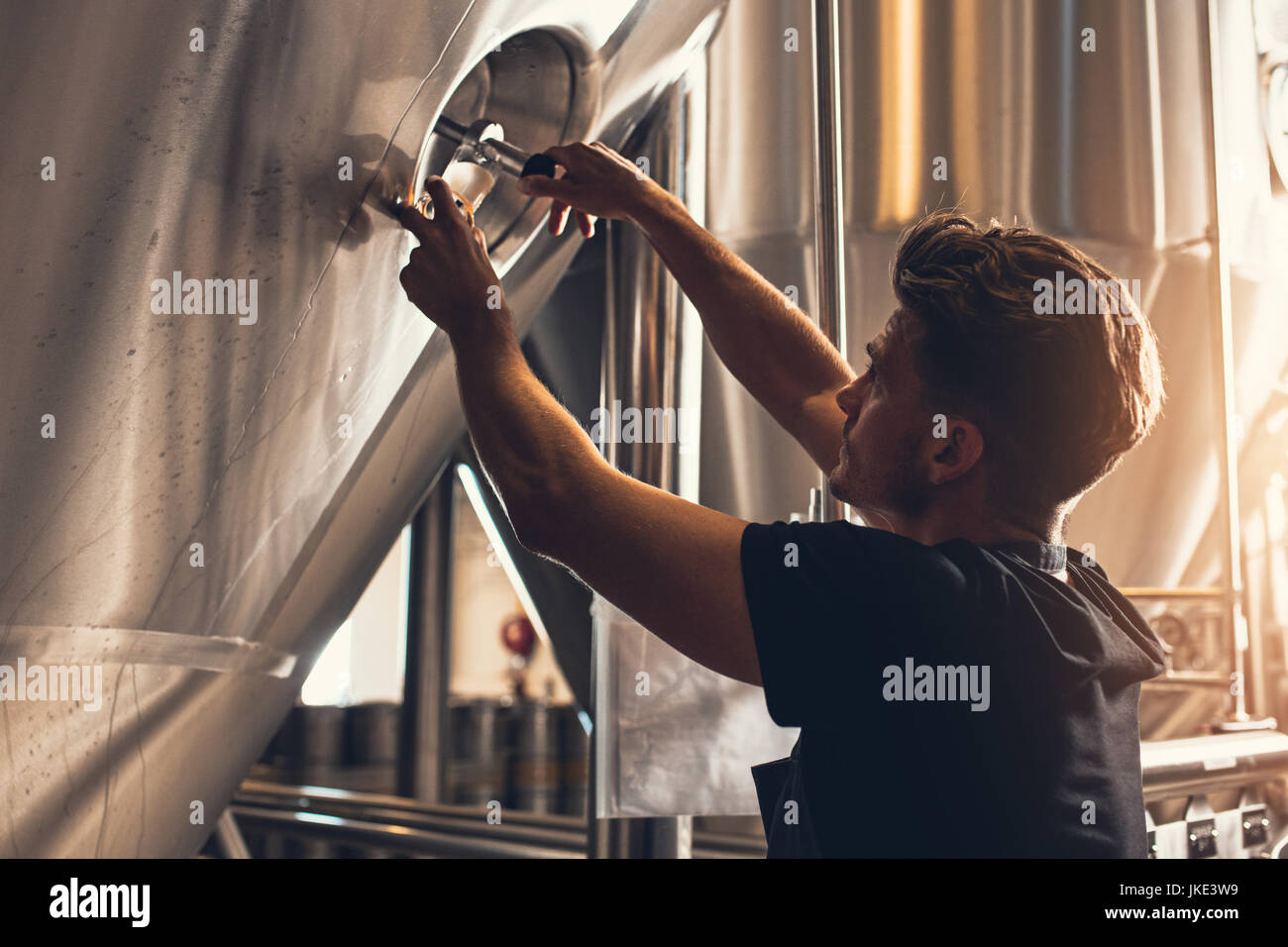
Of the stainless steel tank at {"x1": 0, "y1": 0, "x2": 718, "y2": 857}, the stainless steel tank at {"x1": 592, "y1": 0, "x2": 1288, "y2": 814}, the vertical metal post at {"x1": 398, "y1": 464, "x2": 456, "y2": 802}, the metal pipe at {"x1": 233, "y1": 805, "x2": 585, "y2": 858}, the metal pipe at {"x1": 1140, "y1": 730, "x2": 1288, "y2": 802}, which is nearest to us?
the stainless steel tank at {"x1": 0, "y1": 0, "x2": 718, "y2": 857}

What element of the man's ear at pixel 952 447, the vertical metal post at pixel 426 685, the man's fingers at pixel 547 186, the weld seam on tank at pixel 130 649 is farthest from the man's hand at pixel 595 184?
the vertical metal post at pixel 426 685

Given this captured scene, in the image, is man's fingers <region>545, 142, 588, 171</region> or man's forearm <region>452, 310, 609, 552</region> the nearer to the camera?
man's forearm <region>452, 310, 609, 552</region>

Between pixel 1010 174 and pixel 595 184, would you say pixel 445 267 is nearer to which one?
pixel 595 184

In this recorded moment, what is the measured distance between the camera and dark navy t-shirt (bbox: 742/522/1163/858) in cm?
83

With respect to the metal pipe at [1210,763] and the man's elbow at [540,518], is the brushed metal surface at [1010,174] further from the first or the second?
the man's elbow at [540,518]

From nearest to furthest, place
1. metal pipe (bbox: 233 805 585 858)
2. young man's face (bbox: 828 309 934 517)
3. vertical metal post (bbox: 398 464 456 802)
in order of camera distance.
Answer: young man's face (bbox: 828 309 934 517)
metal pipe (bbox: 233 805 585 858)
vertical metal post (bbox: 398 464 456 802)

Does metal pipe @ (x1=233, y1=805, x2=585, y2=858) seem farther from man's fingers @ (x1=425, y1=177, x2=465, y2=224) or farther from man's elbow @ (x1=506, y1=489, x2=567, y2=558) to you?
man's fingers @ (x1=425, y1=177, x2=465, y2=224)

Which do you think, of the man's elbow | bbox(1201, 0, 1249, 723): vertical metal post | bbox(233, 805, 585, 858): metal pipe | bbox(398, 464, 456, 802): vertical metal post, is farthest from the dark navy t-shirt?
bbox(398, 464, 456, 802): vertical metal post

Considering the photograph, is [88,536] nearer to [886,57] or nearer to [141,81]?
[141,81]

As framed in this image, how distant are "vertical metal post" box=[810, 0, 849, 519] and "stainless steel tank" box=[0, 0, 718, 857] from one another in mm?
265

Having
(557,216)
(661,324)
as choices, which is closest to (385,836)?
(661,324)
